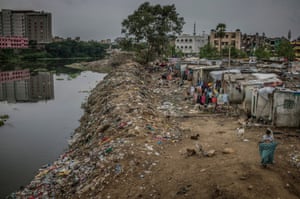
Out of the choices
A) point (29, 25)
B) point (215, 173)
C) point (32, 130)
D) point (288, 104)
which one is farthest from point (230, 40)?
point (29, 25)

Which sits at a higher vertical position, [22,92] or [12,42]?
[12,42]

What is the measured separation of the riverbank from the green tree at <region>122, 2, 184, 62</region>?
80.8 feet

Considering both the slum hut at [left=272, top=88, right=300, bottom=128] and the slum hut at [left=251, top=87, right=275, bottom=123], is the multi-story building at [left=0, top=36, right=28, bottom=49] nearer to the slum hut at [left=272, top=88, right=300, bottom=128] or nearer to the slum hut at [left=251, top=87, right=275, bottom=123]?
the slum hut at [left=251, top=87, right=275, bottom=123]

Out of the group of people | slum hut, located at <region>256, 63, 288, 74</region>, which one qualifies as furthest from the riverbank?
slum hut, located at <region>256, 63, 288, 74</region>

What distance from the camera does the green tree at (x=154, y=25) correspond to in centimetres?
3469

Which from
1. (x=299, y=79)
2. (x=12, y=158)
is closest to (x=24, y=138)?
(x=12, y=158)

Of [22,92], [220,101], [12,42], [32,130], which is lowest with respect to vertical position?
[32,130]

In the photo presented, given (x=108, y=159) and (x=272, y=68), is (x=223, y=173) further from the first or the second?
(x=272, y=68)

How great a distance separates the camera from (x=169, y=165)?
23.7 feet

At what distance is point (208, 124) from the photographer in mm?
11273

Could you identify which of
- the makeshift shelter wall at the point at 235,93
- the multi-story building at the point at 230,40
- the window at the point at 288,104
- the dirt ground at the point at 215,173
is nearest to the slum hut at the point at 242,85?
the makeshift shelter wall at the point at 235,93

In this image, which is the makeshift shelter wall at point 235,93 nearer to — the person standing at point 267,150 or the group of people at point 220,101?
the group of people at point 220,101

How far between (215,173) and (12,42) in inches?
3201

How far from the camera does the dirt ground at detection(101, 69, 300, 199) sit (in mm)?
5621
